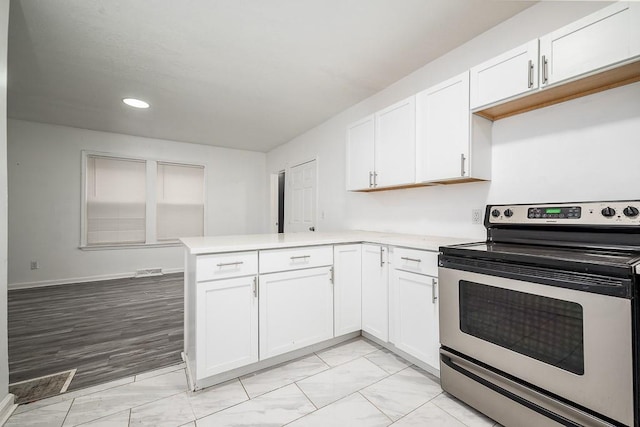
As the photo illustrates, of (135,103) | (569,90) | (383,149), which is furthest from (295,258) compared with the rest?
(135,103)

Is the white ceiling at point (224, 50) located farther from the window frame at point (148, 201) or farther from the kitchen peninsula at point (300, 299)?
the kitchen peninsula at point (300, 299)

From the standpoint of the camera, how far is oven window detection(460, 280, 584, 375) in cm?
119

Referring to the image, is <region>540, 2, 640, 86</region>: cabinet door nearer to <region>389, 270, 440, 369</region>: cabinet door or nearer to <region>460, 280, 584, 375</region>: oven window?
<region>460, 280, 584, 375</region>: oven window

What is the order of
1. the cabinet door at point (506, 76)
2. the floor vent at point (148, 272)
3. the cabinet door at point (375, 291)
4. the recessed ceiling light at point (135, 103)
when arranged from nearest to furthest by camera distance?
the cabinet door at point (506, 76) < the cabinet door at point (375, 291) < the recessed ceiling light at point (135, 103) < the floor vent at point (148, 272)

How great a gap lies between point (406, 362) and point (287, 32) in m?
2.71

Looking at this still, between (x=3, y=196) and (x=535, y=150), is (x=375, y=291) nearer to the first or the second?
(x=535, y=150)

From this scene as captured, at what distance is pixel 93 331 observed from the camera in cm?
271

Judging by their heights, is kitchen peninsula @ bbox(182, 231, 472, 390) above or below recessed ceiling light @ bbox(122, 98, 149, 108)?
below

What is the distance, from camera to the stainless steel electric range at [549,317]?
3.52ft

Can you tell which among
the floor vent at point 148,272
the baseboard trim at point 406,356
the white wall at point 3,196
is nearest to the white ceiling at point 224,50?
the white wall at point 3,196

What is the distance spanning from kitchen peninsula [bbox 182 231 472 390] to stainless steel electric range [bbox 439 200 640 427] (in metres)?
0.27

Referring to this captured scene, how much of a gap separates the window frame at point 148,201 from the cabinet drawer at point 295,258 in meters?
4.03

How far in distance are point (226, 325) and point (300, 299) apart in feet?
1.89

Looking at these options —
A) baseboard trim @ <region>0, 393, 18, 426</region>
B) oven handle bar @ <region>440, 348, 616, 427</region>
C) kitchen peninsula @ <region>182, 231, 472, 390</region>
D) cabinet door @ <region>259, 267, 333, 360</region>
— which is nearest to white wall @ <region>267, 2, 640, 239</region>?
kitchen peninsula @ <region>182, 231, 472, 390</region>
